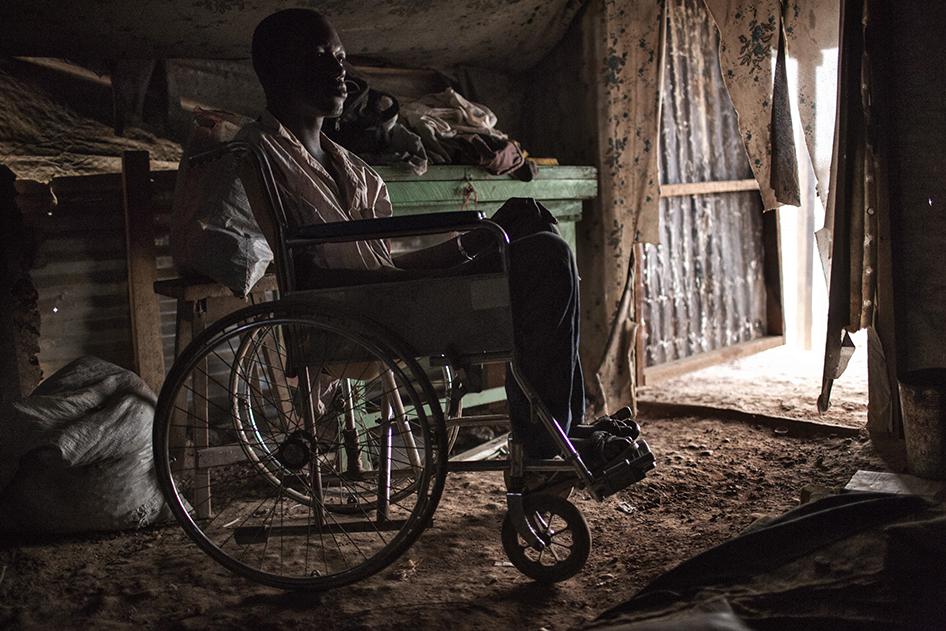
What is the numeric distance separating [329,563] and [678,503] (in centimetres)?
122

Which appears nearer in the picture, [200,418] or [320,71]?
[320,71]

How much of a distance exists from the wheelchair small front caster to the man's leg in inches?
5.0

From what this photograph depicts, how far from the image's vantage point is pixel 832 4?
3.21 meters

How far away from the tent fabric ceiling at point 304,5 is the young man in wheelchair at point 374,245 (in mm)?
882

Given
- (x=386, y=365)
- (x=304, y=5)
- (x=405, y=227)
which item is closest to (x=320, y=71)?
(x=405, y=227)

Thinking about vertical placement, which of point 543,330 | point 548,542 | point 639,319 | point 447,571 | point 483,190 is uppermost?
point 483,190

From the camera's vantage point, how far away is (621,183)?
411 cm

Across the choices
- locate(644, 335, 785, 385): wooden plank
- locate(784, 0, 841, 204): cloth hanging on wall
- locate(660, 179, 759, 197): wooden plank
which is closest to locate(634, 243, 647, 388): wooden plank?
locate(644, 335, 785, 385): wooden plank

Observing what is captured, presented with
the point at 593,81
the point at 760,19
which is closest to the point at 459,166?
the point at 593,81

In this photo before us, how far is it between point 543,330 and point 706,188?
341 centimetres

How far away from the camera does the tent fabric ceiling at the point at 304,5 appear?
301 centimetres

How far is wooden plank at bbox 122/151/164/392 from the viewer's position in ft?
9.93

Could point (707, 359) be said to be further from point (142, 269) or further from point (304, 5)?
point (142, 269)

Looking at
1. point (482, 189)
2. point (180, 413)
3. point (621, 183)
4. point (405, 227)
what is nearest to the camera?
point (405, 227)
